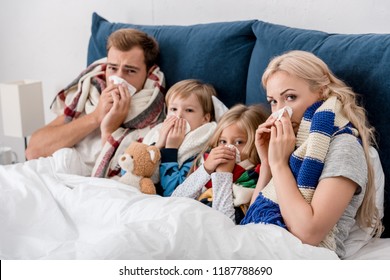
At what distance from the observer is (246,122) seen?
6.19 feet

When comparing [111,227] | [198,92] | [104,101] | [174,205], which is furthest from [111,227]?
[104,101]

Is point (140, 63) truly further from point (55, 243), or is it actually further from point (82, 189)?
point (55, 243)

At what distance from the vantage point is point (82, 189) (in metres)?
1.84

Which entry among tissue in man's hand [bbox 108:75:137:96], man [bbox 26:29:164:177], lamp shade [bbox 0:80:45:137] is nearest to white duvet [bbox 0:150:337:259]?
man [bbox 26:29:164:177]

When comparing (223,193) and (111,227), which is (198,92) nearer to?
(223,193)

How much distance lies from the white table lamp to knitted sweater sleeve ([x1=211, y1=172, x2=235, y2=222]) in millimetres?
1356

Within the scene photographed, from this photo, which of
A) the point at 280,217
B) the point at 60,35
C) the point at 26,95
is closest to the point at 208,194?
the point at 280,217

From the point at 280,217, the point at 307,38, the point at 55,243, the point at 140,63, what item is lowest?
the point at 55,243

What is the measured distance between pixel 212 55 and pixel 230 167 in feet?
1.88

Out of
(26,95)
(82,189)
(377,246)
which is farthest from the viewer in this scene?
(26,95)

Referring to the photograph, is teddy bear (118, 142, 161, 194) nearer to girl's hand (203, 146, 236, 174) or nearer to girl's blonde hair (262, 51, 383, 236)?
girl's hand (203, 146, 236, 174)

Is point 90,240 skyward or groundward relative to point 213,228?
groundward

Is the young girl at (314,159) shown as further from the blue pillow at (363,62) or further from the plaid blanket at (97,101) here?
the plaid blanket at (97,101)

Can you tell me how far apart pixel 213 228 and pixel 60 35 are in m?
2.11
